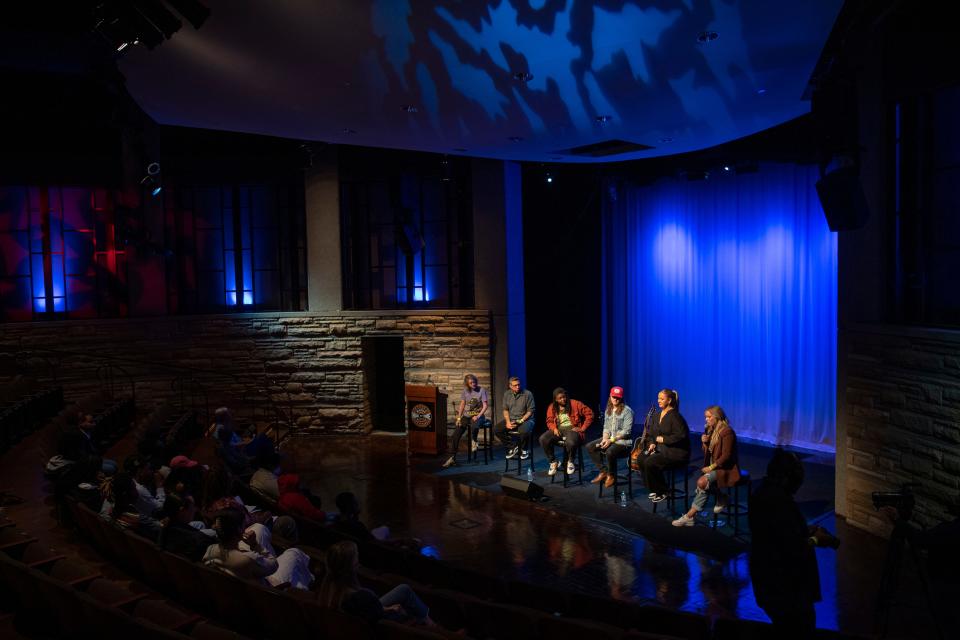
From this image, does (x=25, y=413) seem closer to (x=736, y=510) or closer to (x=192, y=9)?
(x=192, y=9)

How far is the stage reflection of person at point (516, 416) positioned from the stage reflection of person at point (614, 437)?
1.32 metres

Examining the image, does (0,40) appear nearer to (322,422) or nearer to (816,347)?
(322,422)

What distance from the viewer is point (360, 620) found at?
3.51 meters

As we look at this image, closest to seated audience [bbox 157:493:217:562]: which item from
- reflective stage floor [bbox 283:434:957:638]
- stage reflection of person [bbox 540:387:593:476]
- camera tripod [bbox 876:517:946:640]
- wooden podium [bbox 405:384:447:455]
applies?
reflective stage floor [bbox 283:434:957:638]

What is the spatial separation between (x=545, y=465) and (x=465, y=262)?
12.5ft

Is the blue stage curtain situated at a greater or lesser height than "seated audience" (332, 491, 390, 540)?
greater

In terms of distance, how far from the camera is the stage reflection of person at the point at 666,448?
7.98 meters

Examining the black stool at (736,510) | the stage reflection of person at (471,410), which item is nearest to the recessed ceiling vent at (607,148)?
the stage reflection of person at (471,410)

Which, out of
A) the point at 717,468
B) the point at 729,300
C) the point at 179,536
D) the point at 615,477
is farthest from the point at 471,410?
the point at 179,536

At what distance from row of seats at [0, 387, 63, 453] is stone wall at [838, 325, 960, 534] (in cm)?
908

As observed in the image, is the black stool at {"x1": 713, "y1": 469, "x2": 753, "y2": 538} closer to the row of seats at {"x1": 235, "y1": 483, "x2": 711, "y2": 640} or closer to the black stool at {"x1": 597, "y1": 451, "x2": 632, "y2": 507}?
the black stool at {"x1": 597, "y1": 451, "x2": 632, "y2": 507}

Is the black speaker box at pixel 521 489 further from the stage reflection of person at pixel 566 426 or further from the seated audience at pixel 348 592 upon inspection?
the seated audience at pixel 348 592

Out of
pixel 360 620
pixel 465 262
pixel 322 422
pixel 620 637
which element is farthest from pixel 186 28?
pixel 322 422

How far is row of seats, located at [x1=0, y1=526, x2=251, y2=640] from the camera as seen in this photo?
346 centimetres
